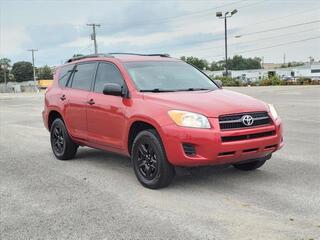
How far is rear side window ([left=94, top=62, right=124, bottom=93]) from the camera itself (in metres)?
6.80

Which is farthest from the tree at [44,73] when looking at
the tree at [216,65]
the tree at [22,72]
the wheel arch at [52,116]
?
the wheel arch at [52,116]

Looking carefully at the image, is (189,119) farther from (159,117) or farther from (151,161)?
(151,161)

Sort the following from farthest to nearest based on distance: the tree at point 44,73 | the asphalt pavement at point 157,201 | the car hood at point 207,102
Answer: the tree at point 44,73 → the car hood at point 207,102 → the asphalt pavement at point 157,201

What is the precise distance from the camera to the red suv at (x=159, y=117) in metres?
5.49

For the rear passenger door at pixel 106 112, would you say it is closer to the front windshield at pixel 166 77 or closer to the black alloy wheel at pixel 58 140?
the front windshield at pixel 166 77

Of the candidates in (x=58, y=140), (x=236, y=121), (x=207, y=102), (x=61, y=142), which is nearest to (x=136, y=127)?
(x=207, y=102)

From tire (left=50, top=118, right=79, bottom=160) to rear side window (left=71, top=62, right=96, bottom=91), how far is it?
79 cm

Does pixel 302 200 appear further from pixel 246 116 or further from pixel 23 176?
pixel 23 176

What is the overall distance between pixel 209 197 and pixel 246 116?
1.07m

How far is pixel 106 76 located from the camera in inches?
279

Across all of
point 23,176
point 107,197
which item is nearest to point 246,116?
point 107,197

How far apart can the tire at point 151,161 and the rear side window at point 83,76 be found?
1771 mm

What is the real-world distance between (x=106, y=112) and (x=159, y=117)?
1260 mm

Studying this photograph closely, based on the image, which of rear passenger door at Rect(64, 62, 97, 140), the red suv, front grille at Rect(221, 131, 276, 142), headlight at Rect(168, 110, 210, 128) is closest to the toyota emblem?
the red suv
